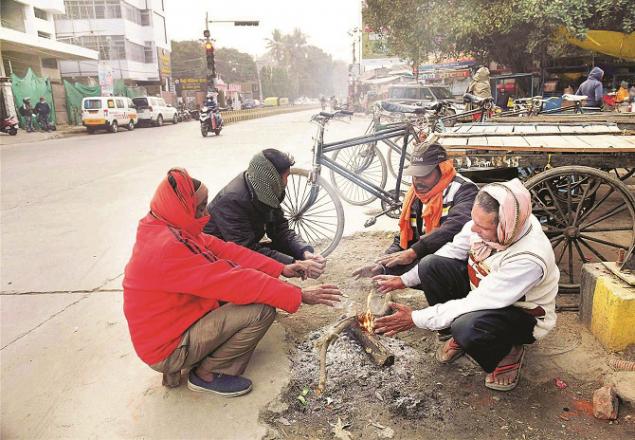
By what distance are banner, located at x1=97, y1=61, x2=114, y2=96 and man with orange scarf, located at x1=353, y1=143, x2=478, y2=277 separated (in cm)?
2544

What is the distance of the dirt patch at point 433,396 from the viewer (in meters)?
2.18

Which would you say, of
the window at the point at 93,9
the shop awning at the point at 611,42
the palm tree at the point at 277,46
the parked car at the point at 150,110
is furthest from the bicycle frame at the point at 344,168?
the palm tree at the point at 277,46

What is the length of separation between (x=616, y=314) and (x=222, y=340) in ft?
7.29

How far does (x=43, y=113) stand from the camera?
Answer: 20.7 m

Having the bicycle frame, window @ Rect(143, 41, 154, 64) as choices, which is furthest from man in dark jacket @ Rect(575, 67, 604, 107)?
window @ Rect(143, 41, 154, 64)

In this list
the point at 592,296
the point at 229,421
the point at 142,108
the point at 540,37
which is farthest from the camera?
the point at 142,108

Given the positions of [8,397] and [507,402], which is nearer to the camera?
[507,402]

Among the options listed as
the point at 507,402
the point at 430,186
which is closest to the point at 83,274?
the point at 430,186

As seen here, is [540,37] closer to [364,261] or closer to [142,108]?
[364,261]

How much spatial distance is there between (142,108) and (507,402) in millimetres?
25422

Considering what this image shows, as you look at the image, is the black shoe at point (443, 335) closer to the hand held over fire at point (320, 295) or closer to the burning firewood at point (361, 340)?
the burning firewood at point (361, 340)

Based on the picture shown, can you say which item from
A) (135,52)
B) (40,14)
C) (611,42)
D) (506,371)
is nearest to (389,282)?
(506,371)

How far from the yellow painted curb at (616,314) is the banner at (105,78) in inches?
1040

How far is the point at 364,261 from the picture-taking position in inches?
170
